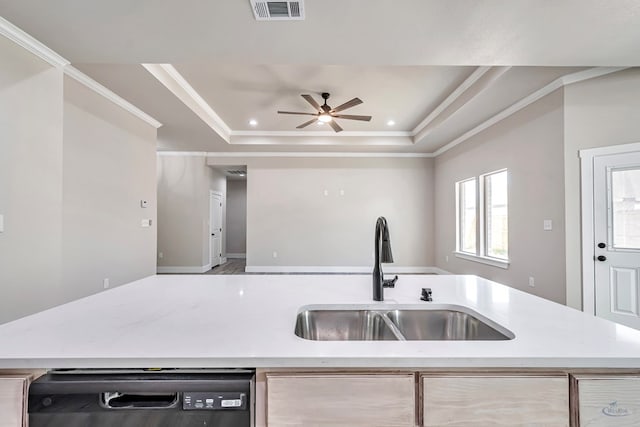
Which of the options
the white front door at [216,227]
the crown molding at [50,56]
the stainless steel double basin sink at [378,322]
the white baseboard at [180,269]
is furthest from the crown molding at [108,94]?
the stainless steel double basin sink at [378,322]

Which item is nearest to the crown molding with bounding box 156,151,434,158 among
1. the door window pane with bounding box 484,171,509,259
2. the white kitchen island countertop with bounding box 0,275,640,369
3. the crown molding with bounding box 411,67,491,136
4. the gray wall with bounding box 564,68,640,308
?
the crown molding with bounding box 411,67,491,136

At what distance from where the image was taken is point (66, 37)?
2248 millimetres

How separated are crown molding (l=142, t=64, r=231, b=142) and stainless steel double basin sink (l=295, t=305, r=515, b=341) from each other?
3.08 metres

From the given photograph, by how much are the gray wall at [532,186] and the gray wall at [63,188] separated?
16.1 feet

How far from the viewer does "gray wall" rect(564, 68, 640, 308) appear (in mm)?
2729

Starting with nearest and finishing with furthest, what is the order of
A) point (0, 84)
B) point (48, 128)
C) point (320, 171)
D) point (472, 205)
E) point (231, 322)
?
1. point (231, 322)
2. point (0, 84)
3. point (48, 128)
4. point (472, 205)
5. point (320, 171)

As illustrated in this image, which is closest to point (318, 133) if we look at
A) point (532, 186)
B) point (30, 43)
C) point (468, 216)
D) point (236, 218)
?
point (468, 216)

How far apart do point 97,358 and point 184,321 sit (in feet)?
0.88

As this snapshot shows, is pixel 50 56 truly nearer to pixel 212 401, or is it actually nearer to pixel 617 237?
pixel 212 401

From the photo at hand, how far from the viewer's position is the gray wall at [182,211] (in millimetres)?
6227

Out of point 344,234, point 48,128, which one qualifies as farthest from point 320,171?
point 48,128

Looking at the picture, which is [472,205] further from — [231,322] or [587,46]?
[231,322]

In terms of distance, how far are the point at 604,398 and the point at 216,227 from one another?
726 cm

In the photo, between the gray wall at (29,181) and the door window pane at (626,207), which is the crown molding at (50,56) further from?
the door window pane at (626,207)
